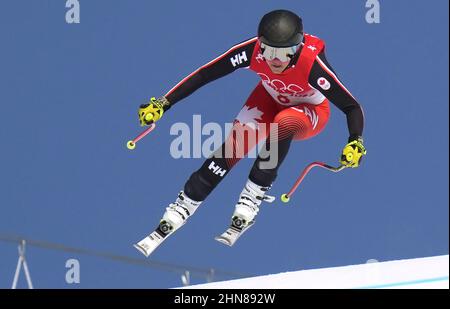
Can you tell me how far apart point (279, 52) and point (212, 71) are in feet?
1.10

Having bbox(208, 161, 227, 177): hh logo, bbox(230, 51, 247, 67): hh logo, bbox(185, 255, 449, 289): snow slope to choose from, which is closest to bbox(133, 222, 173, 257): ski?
bbox(208, 161, 227, 177): hh logo

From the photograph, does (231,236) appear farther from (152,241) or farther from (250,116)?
(250,116)

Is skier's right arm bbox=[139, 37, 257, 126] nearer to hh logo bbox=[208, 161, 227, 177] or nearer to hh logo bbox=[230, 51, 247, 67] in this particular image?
hh logo bbox=[230, 51, 247, 67]

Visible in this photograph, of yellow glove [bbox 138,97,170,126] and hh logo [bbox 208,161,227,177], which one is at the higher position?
yellow glove [bbox 138,97,170,126]

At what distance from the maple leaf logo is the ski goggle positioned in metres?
0.26

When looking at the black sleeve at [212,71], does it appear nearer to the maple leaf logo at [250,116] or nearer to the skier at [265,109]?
the skier at [265,109]

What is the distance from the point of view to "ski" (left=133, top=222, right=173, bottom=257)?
3760 millimetres

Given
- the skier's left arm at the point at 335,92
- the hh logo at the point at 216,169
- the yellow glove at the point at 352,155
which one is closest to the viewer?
the yellow glove at the point at 352,155

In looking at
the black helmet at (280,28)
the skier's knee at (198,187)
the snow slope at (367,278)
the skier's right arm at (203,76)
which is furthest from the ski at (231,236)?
the black helmet at (280,28)

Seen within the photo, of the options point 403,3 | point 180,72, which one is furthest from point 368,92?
point 180,72

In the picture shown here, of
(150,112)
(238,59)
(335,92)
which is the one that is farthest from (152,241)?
(335,92)

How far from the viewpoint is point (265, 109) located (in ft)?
12.7

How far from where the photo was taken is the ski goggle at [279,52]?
3.63m
